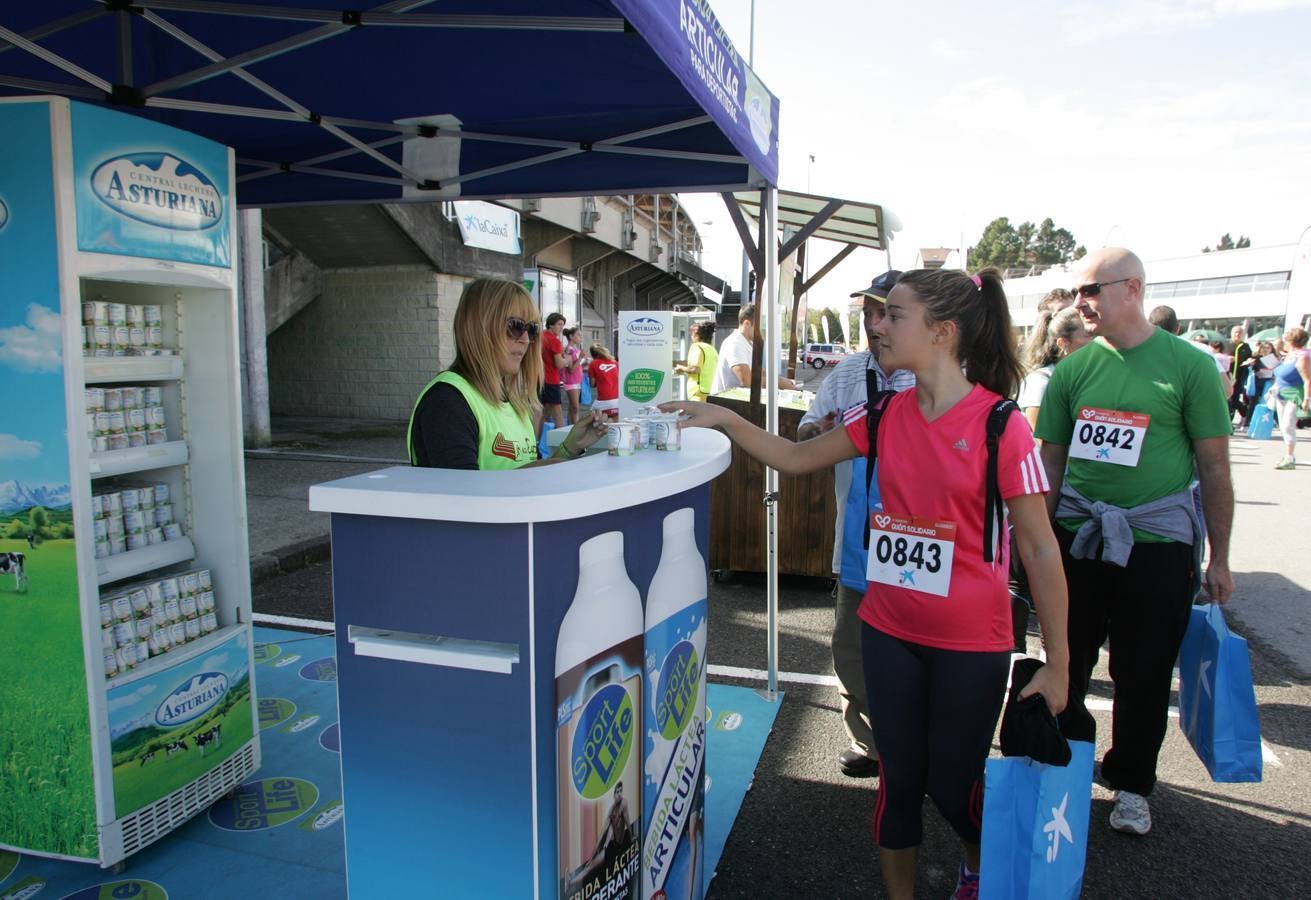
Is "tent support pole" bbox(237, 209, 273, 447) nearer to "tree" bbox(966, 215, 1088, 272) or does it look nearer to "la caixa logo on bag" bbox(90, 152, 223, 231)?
"la caixa logo on bag" bbox(90, 152, 223, 231)

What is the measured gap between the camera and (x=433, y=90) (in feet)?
10.7

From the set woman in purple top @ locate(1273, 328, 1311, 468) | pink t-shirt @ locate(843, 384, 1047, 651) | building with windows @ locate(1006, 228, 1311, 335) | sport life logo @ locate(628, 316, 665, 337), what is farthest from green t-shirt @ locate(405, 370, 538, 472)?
building with windows @ locate(1006, 228, 1311, 335)

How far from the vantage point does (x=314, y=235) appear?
13.1 m

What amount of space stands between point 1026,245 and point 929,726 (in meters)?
108

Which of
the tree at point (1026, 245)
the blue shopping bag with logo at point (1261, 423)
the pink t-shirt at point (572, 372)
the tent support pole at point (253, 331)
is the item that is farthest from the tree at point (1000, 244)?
the tent support pole at point (253, 331)

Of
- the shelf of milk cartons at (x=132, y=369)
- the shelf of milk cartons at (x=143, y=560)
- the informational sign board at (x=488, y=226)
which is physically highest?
the informational sign board at (x=488, y=226)

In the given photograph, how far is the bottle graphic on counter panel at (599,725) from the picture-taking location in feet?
5.57

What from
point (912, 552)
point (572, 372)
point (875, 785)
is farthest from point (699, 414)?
point (572, 372)

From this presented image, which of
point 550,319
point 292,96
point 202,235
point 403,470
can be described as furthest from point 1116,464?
point 550,319

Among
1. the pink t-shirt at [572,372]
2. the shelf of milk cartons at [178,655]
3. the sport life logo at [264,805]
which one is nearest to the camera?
the shelf of milk cartons at [178,655]

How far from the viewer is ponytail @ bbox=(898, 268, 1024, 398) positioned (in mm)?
2047

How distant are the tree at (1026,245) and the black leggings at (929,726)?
101669 millimetres

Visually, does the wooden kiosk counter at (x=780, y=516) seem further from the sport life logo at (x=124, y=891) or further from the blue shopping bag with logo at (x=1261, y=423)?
the blue shopping bag with logo at (x=1261, y=423)

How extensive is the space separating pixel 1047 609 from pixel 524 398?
5.44 ft
